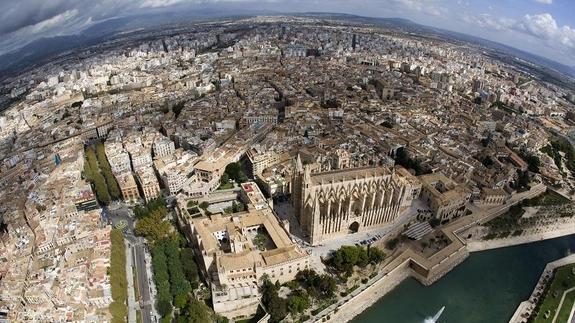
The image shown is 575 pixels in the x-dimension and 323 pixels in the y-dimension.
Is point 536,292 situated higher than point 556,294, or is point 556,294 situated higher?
point 556,294

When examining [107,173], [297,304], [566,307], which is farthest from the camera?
[107,173]

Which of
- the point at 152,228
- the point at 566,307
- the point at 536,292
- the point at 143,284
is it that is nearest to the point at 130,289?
the point at 143,284

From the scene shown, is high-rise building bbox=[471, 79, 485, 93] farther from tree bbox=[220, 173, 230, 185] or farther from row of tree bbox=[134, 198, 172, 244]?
row of tree bbox=[134, 198, 172, 244]

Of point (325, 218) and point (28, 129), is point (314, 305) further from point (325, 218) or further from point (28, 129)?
point (28, 129)

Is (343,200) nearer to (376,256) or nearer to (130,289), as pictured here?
(376,256)

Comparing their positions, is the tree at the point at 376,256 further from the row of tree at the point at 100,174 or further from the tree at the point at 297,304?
the row of tree at the point at 100,174

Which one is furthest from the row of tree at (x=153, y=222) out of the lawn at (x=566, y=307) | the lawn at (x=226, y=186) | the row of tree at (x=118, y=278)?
the lawn at (x=566, y=307)

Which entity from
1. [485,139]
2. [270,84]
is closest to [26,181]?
[270,84]
